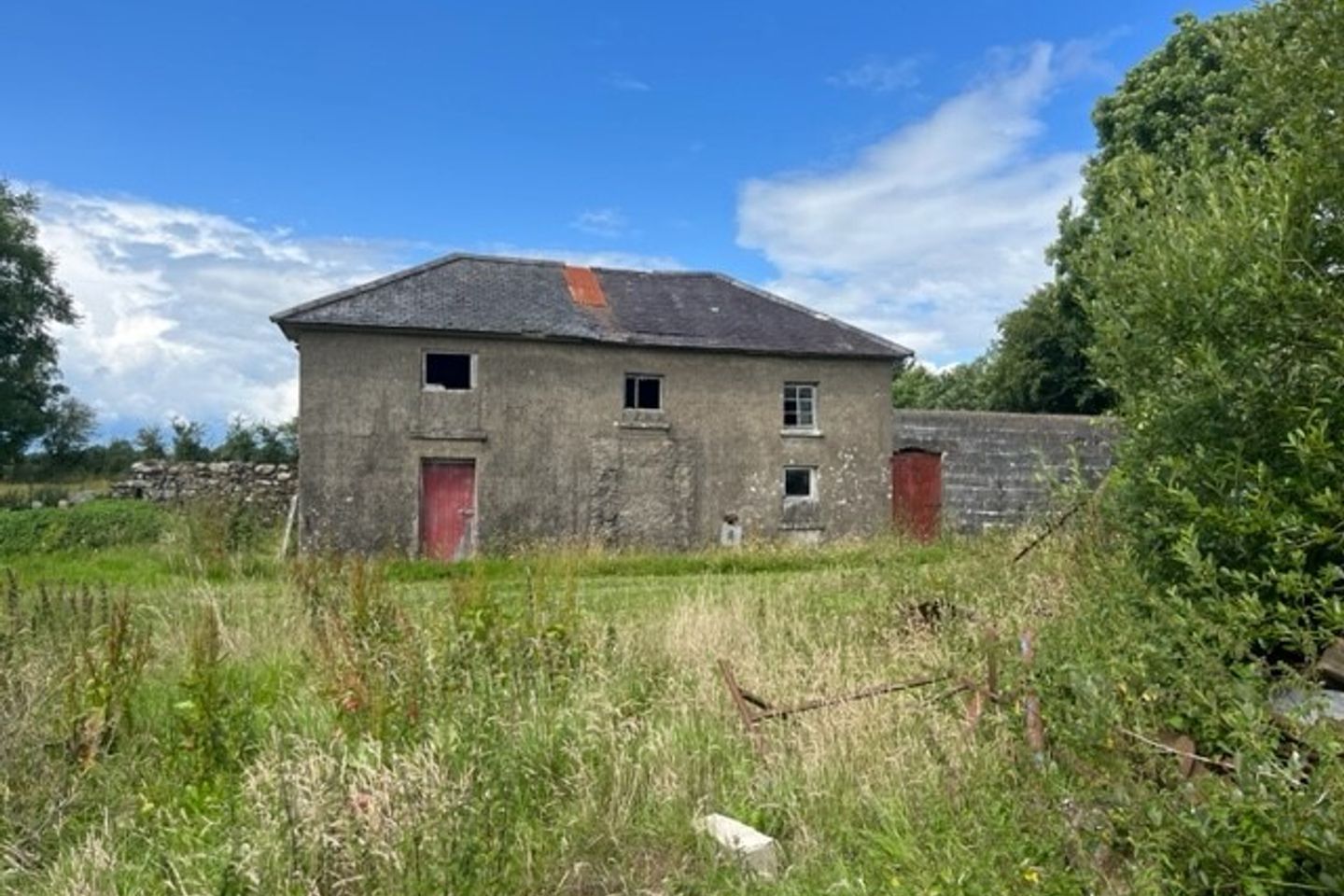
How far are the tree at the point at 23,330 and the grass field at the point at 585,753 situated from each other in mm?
34260

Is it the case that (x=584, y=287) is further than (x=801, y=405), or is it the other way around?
(x=584, y=287)

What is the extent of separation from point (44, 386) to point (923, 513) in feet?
112

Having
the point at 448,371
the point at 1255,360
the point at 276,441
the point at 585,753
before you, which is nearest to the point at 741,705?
the point at 585,753

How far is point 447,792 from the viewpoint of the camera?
3.66 metres

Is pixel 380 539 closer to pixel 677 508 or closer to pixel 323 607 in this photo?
pixel 677 508

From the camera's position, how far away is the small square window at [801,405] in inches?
799

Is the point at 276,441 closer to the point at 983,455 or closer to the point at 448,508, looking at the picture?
the point at 448,508

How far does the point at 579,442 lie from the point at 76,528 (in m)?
10.5

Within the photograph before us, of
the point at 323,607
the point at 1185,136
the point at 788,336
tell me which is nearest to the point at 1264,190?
the point at 1185,136

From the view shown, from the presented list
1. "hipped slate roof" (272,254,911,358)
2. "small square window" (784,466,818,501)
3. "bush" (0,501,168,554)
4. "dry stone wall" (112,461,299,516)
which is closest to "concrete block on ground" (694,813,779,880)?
"hipped slate roof" (272,254,911,358)

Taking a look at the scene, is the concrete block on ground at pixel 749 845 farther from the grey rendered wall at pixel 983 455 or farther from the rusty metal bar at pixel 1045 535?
the grey rendered wall at pixel 983 455

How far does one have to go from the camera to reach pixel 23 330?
114 ft

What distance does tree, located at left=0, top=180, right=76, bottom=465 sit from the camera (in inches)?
1331

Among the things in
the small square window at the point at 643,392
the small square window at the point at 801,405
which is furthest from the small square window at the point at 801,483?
the small square window at the point at 643,392
